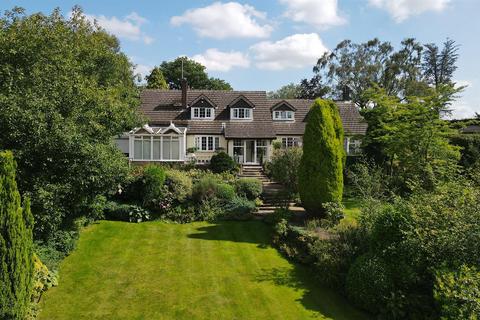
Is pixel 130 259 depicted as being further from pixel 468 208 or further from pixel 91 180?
pixel 468 208

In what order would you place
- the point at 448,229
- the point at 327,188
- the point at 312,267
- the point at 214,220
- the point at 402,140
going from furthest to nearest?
the point at 402,140
the point at 214,220
the point at 327,188
the point at 312,267
the point at 448,229

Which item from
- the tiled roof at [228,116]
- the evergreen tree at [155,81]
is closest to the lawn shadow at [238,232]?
the tiled roof at [228,116]

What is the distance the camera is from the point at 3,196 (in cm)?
855

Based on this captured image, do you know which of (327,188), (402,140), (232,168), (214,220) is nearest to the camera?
(327,188)

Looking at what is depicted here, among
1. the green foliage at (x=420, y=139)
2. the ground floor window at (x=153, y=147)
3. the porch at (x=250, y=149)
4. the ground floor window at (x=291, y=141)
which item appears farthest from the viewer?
the ground floor window at (x=291, y=141)

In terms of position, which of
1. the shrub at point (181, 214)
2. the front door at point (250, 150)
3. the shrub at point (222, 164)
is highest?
the front door at point (250, 150)

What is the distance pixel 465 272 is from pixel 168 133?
22.9 meters

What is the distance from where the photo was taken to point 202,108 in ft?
108

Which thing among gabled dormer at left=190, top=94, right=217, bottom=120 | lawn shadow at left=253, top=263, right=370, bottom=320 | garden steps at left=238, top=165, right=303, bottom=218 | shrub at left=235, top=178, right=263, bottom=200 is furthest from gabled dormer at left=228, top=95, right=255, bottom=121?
lawn shadow at left=253, top=263, right=370, bottom=320

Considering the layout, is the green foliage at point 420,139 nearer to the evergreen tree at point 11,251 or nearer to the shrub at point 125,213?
the shrub at point 125,213

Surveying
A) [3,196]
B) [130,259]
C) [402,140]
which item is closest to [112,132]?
[130,259]

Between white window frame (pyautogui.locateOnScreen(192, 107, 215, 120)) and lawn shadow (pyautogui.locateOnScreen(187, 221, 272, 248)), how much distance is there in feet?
52.9

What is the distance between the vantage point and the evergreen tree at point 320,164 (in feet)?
54.0

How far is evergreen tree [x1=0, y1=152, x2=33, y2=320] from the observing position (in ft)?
27.3
